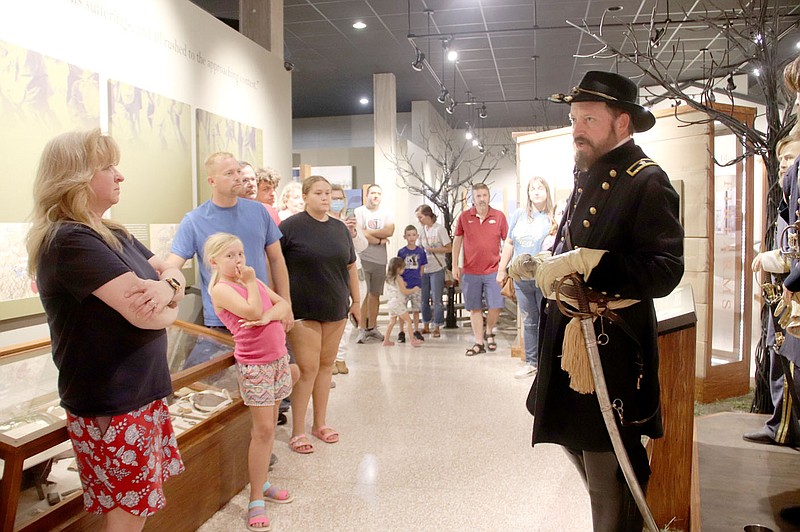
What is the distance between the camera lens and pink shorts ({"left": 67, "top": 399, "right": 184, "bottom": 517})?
5.78 feet

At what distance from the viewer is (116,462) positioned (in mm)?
1768

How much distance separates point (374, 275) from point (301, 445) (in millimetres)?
3303

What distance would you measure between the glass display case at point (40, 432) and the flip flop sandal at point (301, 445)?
1.04 m

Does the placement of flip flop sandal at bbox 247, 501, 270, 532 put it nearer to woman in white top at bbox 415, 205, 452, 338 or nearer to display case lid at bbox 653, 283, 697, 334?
display case lid at bbox 653, 283, 697, 334

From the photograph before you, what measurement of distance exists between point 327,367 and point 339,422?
25.7 inches

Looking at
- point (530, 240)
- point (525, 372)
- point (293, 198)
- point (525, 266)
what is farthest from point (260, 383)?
point (525, 372)

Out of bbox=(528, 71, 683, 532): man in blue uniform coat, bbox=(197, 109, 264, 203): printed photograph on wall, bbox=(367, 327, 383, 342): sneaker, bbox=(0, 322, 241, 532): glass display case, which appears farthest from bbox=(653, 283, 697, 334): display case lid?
bbox=(367, 327, 383, 342): sneaker

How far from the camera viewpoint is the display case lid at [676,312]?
2.43 metres

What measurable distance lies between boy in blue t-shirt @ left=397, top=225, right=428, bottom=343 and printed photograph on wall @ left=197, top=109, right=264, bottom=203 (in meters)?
2.20

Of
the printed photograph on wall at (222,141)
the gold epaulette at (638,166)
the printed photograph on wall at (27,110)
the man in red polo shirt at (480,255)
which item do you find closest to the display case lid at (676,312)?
the gold epaulette at (638,166)

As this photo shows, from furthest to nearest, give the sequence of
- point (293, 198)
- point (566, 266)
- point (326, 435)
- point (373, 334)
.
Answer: point (373, 334), point (293, 198), point (326, 435), point (566, 266)

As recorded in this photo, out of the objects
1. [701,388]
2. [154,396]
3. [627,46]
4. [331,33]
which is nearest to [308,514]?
[154,396]

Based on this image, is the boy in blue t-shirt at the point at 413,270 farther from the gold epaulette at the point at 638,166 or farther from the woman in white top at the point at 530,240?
the gold epaulette at the point at 638,166

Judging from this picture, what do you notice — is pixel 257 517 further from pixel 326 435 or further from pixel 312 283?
pixel 312 283
